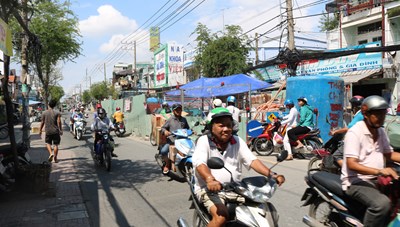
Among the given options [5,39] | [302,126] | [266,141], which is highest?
[5,39]

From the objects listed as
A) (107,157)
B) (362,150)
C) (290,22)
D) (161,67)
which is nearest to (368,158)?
(362,150)

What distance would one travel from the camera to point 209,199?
3.17 m

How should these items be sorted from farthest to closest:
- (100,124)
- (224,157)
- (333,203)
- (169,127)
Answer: (100,124) < (169,127) < (333,203) < (224,157)

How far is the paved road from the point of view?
5137 mm

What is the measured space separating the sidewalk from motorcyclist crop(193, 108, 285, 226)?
2438 mm

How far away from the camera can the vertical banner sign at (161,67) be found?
133ft

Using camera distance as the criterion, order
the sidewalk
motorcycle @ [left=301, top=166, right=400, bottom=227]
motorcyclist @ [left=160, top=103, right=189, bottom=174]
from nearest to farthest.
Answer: motorcycle @ [left=301, top=166, right=400, bottom=227]
the sidewalk
motorcyclist @ [left=160, top=103, right=189, bottom=174]

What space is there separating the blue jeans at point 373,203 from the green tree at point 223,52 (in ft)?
71.2

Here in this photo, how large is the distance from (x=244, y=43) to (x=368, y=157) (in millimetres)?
22972

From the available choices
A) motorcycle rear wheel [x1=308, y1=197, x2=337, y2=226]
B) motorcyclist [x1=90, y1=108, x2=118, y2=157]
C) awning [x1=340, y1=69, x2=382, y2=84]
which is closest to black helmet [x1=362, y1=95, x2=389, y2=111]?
motorcycle rear wheel [x1=308, y1=197, x2=337, y2=226]

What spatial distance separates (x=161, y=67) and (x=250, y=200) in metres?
40.1

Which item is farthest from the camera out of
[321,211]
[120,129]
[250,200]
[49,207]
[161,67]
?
[161,67]

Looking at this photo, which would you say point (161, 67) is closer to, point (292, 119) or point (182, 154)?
point (292, 119)

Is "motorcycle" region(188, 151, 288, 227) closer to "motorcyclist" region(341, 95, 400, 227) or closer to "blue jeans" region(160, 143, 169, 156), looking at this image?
"motorcyclist" region(341, 95, 400, 227)
